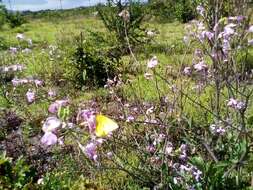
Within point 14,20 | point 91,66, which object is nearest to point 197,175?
point 91,66

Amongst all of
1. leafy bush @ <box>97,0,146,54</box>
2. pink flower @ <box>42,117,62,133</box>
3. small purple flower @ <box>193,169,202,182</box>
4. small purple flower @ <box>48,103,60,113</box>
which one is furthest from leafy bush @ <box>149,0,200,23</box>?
pink flower @ <box>42,117,62,133</box>

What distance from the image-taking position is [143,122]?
233 centimetres

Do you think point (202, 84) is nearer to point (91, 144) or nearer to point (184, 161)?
point (184, 161)

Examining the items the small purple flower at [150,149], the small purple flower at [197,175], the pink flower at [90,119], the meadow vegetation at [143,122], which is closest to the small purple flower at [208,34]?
the meadow vegetation at [143,122]

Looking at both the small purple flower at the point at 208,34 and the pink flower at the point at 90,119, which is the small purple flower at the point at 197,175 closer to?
the small purple flower at the point at 208,34

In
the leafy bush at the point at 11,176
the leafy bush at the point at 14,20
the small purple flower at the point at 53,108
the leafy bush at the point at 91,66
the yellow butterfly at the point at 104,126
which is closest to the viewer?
the yellow butterfly at the point at 104,126

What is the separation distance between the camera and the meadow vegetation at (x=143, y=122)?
3180 millimetres

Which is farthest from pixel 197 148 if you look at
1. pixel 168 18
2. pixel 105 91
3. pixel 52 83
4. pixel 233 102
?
pixel 168 18

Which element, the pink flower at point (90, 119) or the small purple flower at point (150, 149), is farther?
the small purple flower at point (150, 149)

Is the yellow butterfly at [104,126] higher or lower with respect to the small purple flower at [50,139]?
higher

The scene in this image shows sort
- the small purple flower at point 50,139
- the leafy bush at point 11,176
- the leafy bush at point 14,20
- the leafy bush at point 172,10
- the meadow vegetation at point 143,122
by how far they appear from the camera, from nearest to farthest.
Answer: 1. the small purple flower at point 50,139
2. the meadow vegetation at point 143,122
3. the leafy bush at point 11,176
4. the leafy bush at point 172,10
5. the leafy bush at point 14,20

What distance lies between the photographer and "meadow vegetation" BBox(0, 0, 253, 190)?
10.4 feet

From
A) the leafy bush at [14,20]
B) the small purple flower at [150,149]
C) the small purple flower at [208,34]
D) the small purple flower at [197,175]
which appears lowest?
the leafy bush at [14,20]

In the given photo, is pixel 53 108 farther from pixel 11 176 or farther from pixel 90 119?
pixel 11 176
